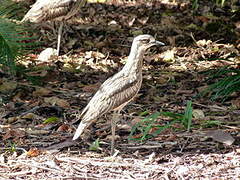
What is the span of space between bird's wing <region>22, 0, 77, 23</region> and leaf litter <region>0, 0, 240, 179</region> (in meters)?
0.51

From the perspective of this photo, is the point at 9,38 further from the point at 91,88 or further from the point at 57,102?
the point at 91,88

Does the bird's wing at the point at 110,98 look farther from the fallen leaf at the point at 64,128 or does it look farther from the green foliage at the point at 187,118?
the fallen leaf at the point at 64,128

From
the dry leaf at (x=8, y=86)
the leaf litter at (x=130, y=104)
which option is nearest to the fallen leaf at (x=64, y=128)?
the leaf litter at (x=130, y=104)

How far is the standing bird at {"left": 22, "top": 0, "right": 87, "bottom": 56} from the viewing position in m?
8.77

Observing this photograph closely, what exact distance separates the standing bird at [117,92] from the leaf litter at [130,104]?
0.36 meters

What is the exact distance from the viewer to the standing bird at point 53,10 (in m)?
8.77

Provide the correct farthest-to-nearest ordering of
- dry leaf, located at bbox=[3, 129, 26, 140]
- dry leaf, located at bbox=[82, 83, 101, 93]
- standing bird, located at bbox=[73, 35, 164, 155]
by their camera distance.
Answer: dry leaf, located at bbox=[82, 83, 101, 93] → dry leaf, located at bbox=[3, 129, 26, 140] → standing bird, located at bbox=[73, 35, 164, 155]

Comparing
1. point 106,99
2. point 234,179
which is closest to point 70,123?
point 106,99

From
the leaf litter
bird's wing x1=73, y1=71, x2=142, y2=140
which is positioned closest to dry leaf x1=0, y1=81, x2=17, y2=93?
the leaf litter

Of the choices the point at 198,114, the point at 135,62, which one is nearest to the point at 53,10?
the point at 198,114

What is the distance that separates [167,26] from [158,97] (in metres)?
2.80

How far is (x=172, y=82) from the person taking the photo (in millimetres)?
7684

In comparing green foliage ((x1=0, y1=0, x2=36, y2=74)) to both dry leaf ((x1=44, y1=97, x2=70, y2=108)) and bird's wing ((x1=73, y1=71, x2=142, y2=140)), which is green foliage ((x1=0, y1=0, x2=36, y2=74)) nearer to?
dry leaf ((x1=44, y1=97, x2=70, y2=108))

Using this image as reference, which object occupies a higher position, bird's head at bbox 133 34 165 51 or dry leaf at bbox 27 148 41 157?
bird's head at bbox 133 34 165 51
